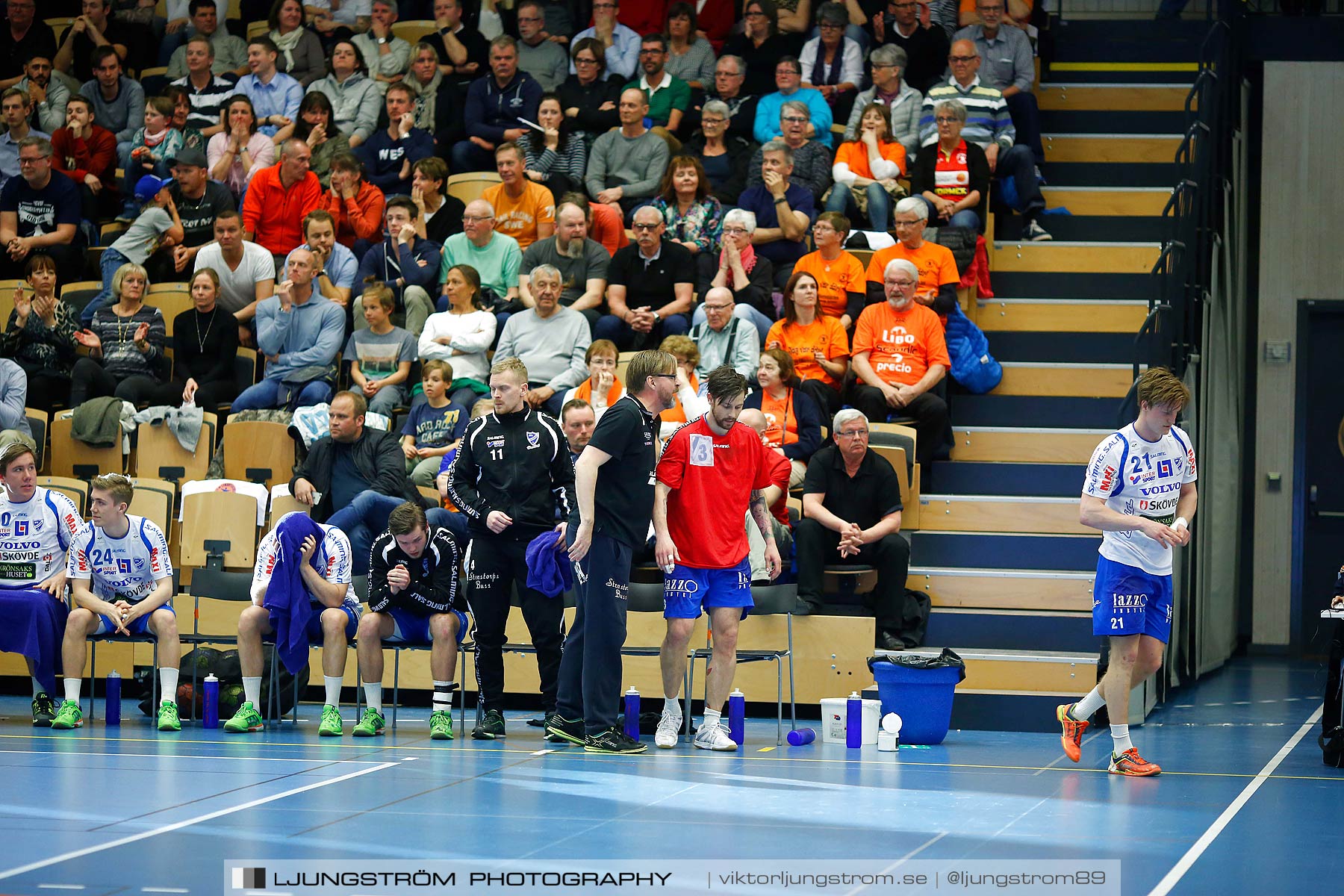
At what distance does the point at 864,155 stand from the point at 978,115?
910 millimetres

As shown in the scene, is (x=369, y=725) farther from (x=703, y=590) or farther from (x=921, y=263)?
(x=921, y=263)

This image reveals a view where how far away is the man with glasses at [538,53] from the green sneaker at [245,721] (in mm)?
6719

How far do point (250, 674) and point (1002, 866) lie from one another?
4855 millimetres

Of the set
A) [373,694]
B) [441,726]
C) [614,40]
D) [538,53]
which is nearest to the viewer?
[441,726]

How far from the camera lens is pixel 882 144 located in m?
11.8

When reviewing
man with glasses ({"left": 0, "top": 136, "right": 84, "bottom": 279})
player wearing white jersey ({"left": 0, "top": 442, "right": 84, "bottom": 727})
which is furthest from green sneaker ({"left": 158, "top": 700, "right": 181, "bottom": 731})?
man with glasses ({"left": 0, "top": 136, "right": 84, "bottom": 279})

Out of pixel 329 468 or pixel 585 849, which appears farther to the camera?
pixel 329 468

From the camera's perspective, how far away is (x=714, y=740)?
7.93 m

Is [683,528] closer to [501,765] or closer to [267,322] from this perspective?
[501,765]

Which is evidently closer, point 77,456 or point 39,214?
point 77,456

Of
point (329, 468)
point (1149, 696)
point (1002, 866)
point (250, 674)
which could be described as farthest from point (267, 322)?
point (1002, 866)

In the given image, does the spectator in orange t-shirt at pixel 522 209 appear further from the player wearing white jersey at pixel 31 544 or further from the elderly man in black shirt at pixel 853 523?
the player wearing white jersey at pixel 31 544

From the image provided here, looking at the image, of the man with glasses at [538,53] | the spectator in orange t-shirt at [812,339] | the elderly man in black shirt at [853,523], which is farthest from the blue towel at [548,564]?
the man with glasses at [538,53]

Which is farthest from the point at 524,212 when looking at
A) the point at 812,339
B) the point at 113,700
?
the point at 113,700
